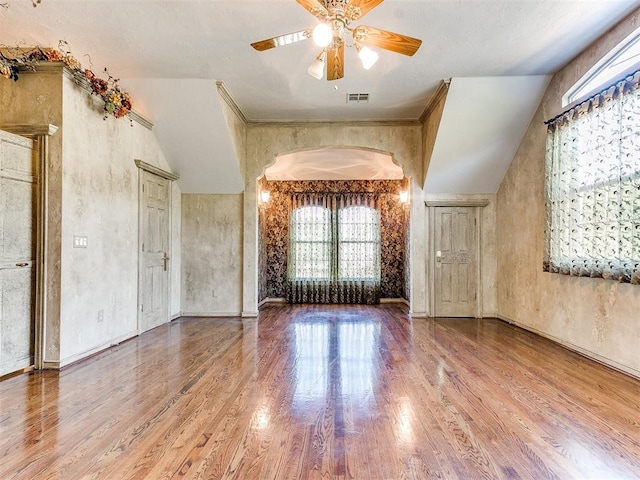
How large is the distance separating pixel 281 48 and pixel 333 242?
4.89m

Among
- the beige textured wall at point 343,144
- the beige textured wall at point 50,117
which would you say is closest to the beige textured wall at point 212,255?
the beige textured wall at point 343,144

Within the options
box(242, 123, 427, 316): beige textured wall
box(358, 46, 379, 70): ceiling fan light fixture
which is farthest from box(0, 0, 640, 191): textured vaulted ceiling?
box(242, 123, 427, 316): beige textured wall

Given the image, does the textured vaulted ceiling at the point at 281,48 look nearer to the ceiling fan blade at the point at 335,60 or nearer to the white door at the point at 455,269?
the ceiling fan blade at the point at 335,60

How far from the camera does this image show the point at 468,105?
4.96m

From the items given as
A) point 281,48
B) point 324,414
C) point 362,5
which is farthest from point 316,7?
point 324,414

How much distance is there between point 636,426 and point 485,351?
175cm

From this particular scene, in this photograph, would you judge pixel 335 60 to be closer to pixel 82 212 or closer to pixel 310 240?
pixel 82 212

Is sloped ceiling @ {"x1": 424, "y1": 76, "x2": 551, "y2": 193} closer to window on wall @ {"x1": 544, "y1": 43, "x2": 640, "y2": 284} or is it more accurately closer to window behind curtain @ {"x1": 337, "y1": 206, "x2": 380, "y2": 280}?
window on wall @ {"x1": 544, "y1": 43, "x2": 640, "y2": 284}

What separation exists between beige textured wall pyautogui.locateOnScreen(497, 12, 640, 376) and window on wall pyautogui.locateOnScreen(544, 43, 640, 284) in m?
0.24

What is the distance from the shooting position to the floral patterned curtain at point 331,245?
8109 millimetres

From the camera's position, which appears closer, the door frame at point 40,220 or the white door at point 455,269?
the door frame at point 40,220

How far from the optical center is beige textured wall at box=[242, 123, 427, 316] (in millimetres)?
6105

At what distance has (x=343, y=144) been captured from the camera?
20.1 ft

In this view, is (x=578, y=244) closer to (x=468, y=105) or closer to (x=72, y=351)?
(x=468, y=105)
